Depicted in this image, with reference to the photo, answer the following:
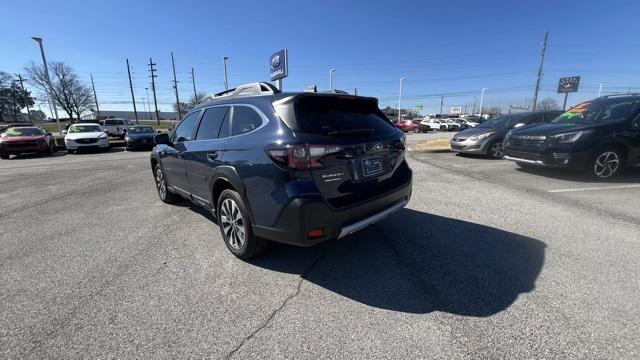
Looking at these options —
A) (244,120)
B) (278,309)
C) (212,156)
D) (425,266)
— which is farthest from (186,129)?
(425,266)

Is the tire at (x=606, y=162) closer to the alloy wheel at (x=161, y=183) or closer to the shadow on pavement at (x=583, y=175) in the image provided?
the shadow on pavement at (x=583, y=175)

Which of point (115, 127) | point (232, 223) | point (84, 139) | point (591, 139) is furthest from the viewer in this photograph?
point (115, 127)

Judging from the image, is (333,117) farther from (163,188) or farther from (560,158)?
(560,158)

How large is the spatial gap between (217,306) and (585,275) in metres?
3.35

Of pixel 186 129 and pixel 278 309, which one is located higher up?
pixel 186 129

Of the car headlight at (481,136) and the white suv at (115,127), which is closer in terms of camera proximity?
the car headlight at (481,136)

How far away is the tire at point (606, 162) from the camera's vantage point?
6.12m

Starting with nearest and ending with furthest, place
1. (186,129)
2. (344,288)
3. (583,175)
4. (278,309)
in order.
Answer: (278,309)
(344,288)
(186,129)
(583,175)

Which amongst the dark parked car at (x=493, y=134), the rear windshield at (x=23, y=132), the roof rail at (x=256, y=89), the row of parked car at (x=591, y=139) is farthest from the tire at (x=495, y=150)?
the rear windshield at (x=23, y=132)

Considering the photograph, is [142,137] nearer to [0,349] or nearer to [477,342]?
[0,349]

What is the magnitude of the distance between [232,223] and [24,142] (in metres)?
17.0

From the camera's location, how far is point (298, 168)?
99.8 inches

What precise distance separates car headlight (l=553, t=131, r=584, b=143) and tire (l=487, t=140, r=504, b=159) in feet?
11.0

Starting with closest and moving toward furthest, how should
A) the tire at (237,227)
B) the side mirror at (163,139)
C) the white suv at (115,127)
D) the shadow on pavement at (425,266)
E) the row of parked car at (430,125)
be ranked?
the shadow on pavement at (425,266), the tire at (237,227), the side mirror at (163,139), the white suv at (115,127), the row of parked car at (430,125)
